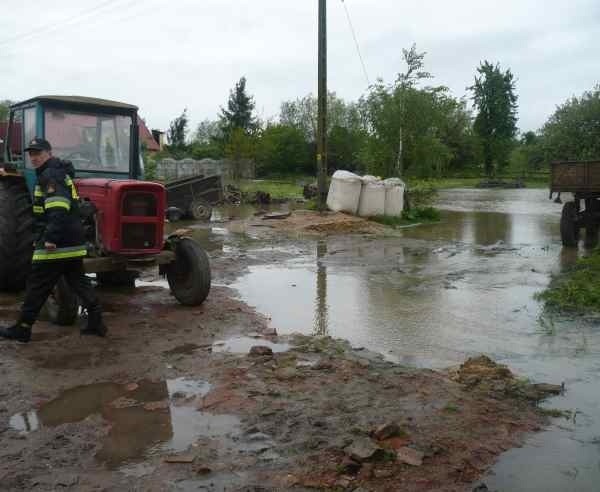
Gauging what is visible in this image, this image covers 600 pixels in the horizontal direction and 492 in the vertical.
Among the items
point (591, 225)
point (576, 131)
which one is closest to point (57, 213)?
point (591, 225)

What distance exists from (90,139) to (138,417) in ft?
14.4

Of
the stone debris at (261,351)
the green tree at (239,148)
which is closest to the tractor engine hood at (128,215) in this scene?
the stone debris at (261,351)

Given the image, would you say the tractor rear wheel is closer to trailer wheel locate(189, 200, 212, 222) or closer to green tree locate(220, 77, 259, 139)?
trailer wheel locate(189, 200, 212, 222)

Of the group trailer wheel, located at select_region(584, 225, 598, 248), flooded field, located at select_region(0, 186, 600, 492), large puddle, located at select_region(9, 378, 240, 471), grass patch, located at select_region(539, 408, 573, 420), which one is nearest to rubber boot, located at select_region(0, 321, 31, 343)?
flooded field, located at select_region(0, 186, 600, 492)

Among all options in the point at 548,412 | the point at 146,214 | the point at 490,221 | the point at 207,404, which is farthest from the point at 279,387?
the point at 490,221

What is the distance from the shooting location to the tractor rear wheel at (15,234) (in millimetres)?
7434

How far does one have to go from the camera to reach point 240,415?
4.24m

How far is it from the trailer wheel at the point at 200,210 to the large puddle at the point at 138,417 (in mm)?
14384

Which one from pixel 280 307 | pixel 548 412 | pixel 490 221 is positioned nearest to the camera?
pixel 548 412

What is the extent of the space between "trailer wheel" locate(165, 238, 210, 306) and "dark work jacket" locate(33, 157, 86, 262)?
1.55 metres

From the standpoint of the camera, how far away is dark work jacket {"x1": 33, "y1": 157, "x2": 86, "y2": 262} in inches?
222

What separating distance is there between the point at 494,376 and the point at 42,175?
169 inches

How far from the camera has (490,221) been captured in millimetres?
19688

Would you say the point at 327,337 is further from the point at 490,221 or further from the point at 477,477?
the point at 490,221
